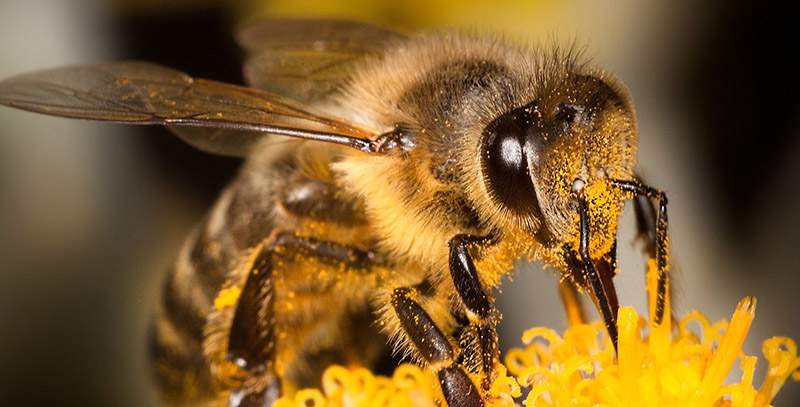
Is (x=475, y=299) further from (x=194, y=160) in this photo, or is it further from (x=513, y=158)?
(x=194, y=160)

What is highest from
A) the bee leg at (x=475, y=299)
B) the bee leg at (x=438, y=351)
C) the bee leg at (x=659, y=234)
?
the bee leg at (x=659, y=234)

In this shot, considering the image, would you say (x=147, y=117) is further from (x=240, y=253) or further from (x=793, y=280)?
(x=793, y=280)

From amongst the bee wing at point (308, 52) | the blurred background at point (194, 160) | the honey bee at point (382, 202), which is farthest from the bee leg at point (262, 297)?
the blurred background at point (194, 160)

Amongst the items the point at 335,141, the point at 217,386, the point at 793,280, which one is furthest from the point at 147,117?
the point at 793,280

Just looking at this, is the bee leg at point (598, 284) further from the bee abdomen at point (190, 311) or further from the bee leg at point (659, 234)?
the bee abdomen at point (190, 311)

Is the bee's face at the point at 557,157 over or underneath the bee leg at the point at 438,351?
over
